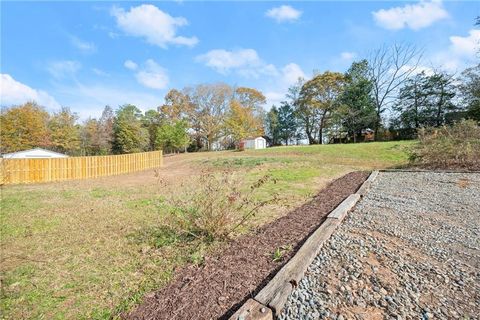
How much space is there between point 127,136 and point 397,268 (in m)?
34.0

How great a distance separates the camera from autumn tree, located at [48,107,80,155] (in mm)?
30875

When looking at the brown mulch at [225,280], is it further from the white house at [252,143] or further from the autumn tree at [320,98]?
the autumn tree at [320,98]

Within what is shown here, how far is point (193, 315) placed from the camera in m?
1.80

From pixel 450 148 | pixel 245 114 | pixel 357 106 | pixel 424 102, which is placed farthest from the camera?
pixel 245 114

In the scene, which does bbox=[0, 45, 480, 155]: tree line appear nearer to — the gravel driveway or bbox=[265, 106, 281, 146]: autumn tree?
bbox=[265, 106, 281, 146]: autumn tree

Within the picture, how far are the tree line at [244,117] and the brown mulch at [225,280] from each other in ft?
92.1

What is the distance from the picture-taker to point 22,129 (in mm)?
27438

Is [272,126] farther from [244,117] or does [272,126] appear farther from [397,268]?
[397,268]

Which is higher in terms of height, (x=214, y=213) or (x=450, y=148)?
(x=450, y=148)

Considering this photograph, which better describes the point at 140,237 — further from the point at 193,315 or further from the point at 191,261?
the point at 193,315

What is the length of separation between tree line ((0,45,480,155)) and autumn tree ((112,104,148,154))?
12 centimetres

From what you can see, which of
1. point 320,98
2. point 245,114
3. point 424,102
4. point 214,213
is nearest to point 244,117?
point 245,114

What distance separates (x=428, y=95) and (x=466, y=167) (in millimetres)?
22611

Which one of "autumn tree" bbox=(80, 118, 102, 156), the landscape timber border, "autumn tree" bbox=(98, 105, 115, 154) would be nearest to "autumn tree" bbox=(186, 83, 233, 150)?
"autumn tree" bbox=(98, 105, 115, 154)
